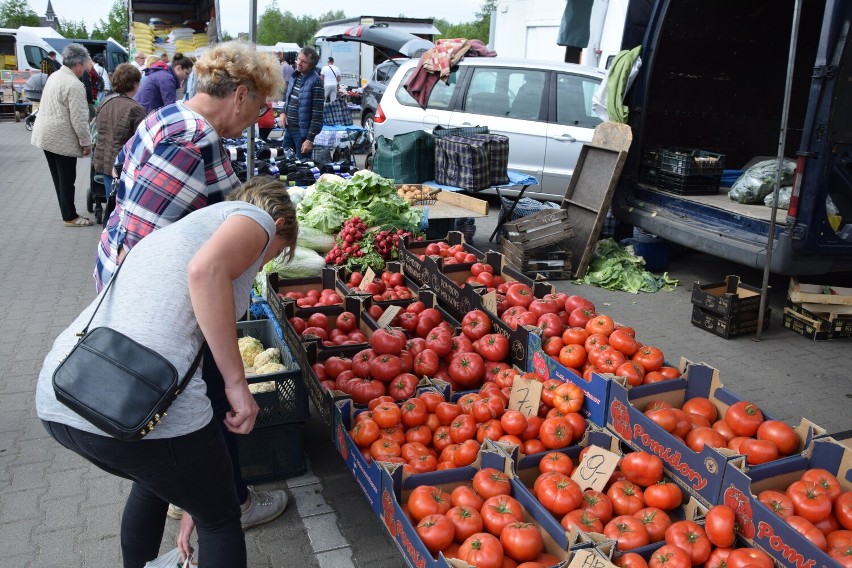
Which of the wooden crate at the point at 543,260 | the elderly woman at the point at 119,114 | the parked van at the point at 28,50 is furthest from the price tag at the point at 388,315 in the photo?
the parked van at the point at 28,50

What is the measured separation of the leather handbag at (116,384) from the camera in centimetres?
185

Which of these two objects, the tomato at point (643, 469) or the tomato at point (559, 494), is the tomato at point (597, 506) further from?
the tomato at point (643, 469)

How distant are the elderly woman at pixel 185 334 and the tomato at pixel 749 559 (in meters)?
1.55

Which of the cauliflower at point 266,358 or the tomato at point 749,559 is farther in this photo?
the cauliflower at point 266,358

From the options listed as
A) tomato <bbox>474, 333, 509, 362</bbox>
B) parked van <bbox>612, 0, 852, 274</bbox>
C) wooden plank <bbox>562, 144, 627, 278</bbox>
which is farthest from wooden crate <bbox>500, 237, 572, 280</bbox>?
tomato <bbox>474, 333, 509, 362</bbox>

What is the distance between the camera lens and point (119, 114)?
7059 mm

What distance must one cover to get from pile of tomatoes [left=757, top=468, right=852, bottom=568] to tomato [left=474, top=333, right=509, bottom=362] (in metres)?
1.50

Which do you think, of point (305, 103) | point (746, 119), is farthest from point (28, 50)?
point (746, 119)

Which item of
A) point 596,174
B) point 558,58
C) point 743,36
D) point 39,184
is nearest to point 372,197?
point 596,174

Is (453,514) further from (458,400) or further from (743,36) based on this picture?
(743,36)

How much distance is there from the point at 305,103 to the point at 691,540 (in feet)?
25.3

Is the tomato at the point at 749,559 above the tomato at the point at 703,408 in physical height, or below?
below

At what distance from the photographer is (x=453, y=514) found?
7.91 ft

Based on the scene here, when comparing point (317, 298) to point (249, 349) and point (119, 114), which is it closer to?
point (249, 349)
